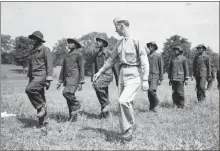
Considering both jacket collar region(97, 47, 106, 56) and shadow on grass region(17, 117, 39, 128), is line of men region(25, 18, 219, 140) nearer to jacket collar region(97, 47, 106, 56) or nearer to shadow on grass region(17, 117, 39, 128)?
jacket collar region(97, 47, 106, 56)

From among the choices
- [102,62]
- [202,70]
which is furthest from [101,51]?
[202,70]

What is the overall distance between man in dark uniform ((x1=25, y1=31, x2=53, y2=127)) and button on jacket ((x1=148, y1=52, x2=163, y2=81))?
4.23 metres

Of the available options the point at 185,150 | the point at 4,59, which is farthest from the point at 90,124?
the point at 4,59

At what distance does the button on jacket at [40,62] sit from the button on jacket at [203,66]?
6.77 m

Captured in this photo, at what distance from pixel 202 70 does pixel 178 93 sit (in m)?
1.61

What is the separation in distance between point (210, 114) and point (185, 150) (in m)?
3.79

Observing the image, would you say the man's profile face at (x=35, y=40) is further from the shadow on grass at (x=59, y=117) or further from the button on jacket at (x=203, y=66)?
the button on jacket at (x=203, y=66)

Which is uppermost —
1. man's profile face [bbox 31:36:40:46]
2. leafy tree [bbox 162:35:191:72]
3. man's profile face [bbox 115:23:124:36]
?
man's profile face [bbox 115:23:124:36]

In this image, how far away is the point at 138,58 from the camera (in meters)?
6.34

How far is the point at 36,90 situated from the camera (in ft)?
25.2

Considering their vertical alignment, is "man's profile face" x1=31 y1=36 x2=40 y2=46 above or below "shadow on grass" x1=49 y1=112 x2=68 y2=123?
above

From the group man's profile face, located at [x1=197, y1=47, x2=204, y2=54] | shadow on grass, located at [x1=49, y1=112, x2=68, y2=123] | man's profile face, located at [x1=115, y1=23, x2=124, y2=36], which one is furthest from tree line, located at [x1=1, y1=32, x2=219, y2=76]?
man's profile face, located at [x1=115, y1=23, x2=124, y2=36]

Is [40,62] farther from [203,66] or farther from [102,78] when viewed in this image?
[203,66]

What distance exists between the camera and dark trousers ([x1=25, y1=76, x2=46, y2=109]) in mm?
7560
